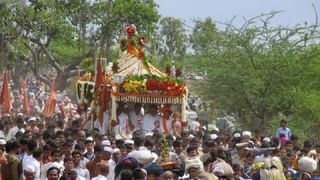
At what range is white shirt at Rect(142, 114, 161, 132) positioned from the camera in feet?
66.6

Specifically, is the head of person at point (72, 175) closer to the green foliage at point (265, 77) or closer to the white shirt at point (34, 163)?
the white shirt at point (34, 163)

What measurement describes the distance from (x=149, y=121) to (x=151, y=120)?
81mm


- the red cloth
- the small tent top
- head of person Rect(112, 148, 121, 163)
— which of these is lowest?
head of person Rect(112, 148, 121, 163)

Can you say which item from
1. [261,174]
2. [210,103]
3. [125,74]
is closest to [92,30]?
[210,103]

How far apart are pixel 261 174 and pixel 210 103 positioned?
1625 cm

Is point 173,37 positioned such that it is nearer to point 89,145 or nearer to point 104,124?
point 104,124

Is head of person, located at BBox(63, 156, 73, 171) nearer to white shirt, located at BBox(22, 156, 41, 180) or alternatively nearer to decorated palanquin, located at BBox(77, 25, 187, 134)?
white shirt, located at BBox(22, 156, 41, 180)

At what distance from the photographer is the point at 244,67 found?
25.5m

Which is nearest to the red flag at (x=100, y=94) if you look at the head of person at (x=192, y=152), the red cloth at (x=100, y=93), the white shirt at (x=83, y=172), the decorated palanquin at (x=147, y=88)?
the red cloth at (x=100, y=93)

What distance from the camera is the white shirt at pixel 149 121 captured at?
20.3 meters

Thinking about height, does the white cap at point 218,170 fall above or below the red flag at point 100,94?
below

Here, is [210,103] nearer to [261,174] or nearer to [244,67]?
[244,67]

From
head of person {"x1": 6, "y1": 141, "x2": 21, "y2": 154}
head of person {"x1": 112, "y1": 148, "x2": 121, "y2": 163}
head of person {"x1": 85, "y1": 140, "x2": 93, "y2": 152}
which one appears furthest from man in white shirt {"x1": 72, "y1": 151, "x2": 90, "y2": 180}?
head of person {"x1": 85, "y1": 140, "x2": 93, "y2": 152}

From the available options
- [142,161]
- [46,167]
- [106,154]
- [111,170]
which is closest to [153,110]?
[111,170]
